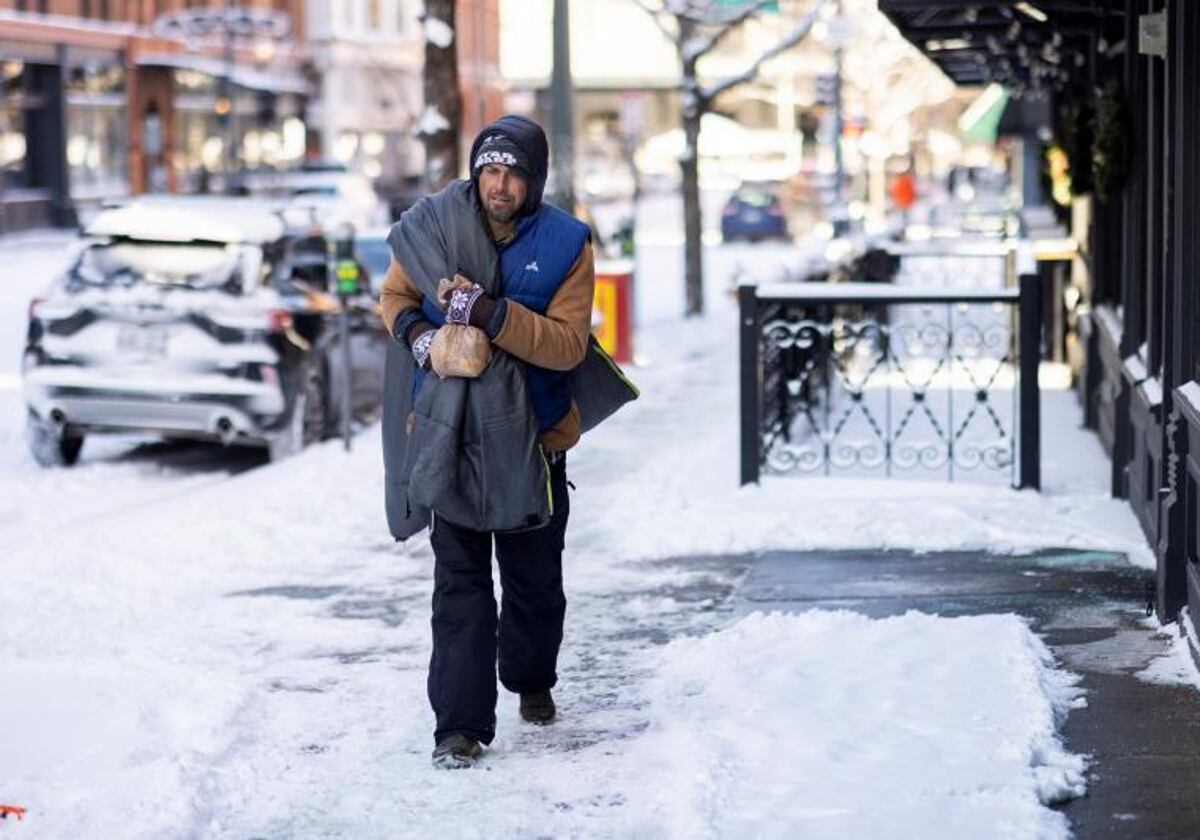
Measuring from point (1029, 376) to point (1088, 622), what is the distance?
9.59ft

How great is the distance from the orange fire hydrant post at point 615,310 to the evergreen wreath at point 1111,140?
7817mm

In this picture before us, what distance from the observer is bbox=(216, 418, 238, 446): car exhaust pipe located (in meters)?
13.7

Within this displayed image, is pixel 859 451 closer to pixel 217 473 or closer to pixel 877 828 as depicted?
pixel 217 473

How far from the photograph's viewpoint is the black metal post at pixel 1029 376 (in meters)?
11.0

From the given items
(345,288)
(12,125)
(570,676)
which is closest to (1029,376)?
(570,676)

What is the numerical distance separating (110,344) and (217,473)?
1123mm

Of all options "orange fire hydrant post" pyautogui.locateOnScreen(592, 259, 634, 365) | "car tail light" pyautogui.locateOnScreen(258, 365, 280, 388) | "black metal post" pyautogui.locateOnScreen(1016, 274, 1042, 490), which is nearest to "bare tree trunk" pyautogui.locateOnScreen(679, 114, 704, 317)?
"orange fire hydrant post" pyautogui.locateOnScreen(592, 259, 634, 365)

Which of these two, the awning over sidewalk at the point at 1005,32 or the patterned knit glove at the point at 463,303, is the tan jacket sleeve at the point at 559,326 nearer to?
the patterned knit glove at the point at 463,303

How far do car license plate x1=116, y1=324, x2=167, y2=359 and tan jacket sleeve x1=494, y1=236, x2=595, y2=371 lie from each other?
7.52 meters

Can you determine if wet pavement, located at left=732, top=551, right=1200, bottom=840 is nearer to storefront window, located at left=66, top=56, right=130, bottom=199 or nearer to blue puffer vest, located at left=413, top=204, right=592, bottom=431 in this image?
blue puffer vest, located at left=413, top=204, right=592, bottom=431

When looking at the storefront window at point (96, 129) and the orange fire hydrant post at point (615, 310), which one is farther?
the storefront window at point (96, 129)

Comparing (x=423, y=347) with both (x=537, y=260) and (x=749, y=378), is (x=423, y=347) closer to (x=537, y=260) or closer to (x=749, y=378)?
(x=537, y=260)

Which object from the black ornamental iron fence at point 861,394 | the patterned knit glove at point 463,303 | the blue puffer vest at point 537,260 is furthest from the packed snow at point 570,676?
the patterned knit glove at point 463,303

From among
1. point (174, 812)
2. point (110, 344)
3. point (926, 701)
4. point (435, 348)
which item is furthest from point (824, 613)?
point (110, 344)
